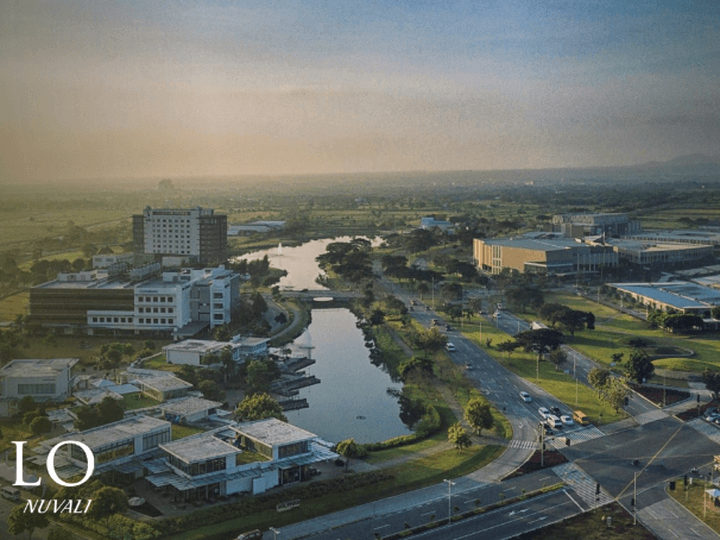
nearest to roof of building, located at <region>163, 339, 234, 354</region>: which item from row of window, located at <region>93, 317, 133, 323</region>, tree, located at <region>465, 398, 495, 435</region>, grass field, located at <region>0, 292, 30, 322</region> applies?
row of window, located at <region>93, 317, 133, 323</region>

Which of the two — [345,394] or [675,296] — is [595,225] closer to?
[675,296]

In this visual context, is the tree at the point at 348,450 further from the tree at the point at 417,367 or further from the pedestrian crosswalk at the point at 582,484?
the tree at the point at 417,367

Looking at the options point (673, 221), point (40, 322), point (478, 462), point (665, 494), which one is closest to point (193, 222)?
point (40, 322)

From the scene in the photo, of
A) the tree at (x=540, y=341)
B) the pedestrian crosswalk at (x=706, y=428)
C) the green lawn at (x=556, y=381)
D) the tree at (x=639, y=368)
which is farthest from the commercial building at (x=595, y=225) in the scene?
the pedestrian crosswalk at (x=706, y=428)

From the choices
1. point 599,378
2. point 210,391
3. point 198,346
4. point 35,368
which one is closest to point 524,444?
point 599,378

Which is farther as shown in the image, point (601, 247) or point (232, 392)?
point (601, 247)

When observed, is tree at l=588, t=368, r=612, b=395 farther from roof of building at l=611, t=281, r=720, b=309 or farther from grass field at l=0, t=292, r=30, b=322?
grass field at l=0, t=292, r=30, b=322

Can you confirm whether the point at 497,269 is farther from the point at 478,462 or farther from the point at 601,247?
the point at 478,462
